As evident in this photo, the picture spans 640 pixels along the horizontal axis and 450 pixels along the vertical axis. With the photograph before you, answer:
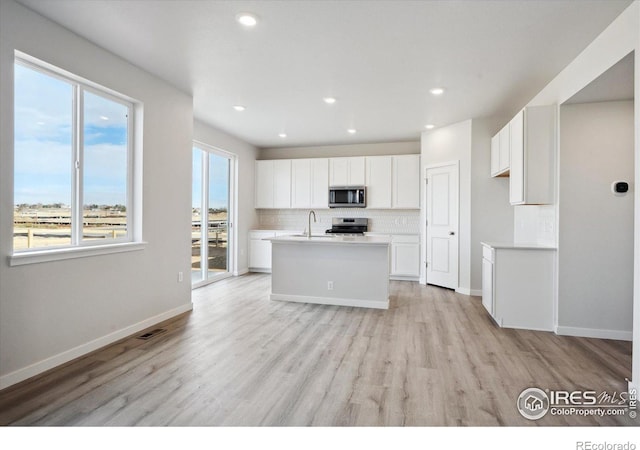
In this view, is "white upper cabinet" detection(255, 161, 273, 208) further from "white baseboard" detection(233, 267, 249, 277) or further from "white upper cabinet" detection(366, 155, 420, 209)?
"white upper cabinet" detection(366, 155, 420, 209)

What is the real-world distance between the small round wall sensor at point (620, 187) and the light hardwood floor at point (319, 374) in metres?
1.42

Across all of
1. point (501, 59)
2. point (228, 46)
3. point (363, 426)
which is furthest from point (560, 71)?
point (363, 426)

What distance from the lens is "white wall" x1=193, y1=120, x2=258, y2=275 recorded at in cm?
662

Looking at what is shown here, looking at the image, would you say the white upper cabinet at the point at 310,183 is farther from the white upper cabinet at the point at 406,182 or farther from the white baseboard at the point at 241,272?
the white baseboard at the point at 241,272

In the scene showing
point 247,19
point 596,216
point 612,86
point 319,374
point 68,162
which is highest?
point 247,19

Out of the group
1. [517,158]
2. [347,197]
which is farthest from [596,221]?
[347,197]

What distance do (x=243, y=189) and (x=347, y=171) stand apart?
2.08m

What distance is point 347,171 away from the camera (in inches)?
279

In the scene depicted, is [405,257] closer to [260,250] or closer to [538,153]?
[260,250]

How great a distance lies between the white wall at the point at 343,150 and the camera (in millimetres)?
7094

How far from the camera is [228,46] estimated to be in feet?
10.2

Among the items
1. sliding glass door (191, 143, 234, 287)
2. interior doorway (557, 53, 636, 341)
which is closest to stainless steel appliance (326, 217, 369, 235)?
sliding glass door (191, 143, 234, 287)

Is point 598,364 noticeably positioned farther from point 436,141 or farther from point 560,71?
point 436,141
